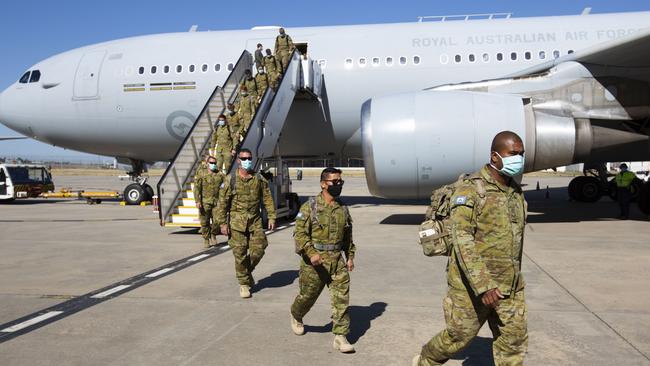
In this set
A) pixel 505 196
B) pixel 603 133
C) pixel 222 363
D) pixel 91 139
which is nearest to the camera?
pixel 505 196

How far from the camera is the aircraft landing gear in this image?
55.8 ft

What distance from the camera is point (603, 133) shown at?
10617 millimetres

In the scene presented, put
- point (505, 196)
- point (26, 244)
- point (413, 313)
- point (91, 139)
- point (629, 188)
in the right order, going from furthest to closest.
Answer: point (91, 139) → point (629, 188) → point (26, 244) → point (413, 313) → point (505, 196)

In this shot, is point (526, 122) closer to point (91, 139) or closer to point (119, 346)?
point (119, 346)

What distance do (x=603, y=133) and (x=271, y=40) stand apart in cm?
886

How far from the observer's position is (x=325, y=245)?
14.1ft

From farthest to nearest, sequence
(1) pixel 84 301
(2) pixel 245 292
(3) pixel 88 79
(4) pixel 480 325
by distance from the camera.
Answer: (3) pixel 88 79, (2) pixel 245 292, (1) pixel 84 301, (4) pixel 480 325

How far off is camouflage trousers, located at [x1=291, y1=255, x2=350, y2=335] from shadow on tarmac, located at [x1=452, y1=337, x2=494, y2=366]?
94 centimetres

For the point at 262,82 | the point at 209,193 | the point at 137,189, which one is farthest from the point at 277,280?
the point at 137,189

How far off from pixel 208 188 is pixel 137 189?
28.3 feet

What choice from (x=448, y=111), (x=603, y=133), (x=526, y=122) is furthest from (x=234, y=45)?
(x=603, y=133)

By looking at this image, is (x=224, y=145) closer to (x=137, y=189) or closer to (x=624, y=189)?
(x=137, y=189)

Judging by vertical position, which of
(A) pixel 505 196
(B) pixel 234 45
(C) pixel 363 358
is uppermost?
(B) pixel 234 45

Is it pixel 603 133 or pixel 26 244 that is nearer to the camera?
pixel 26 244
